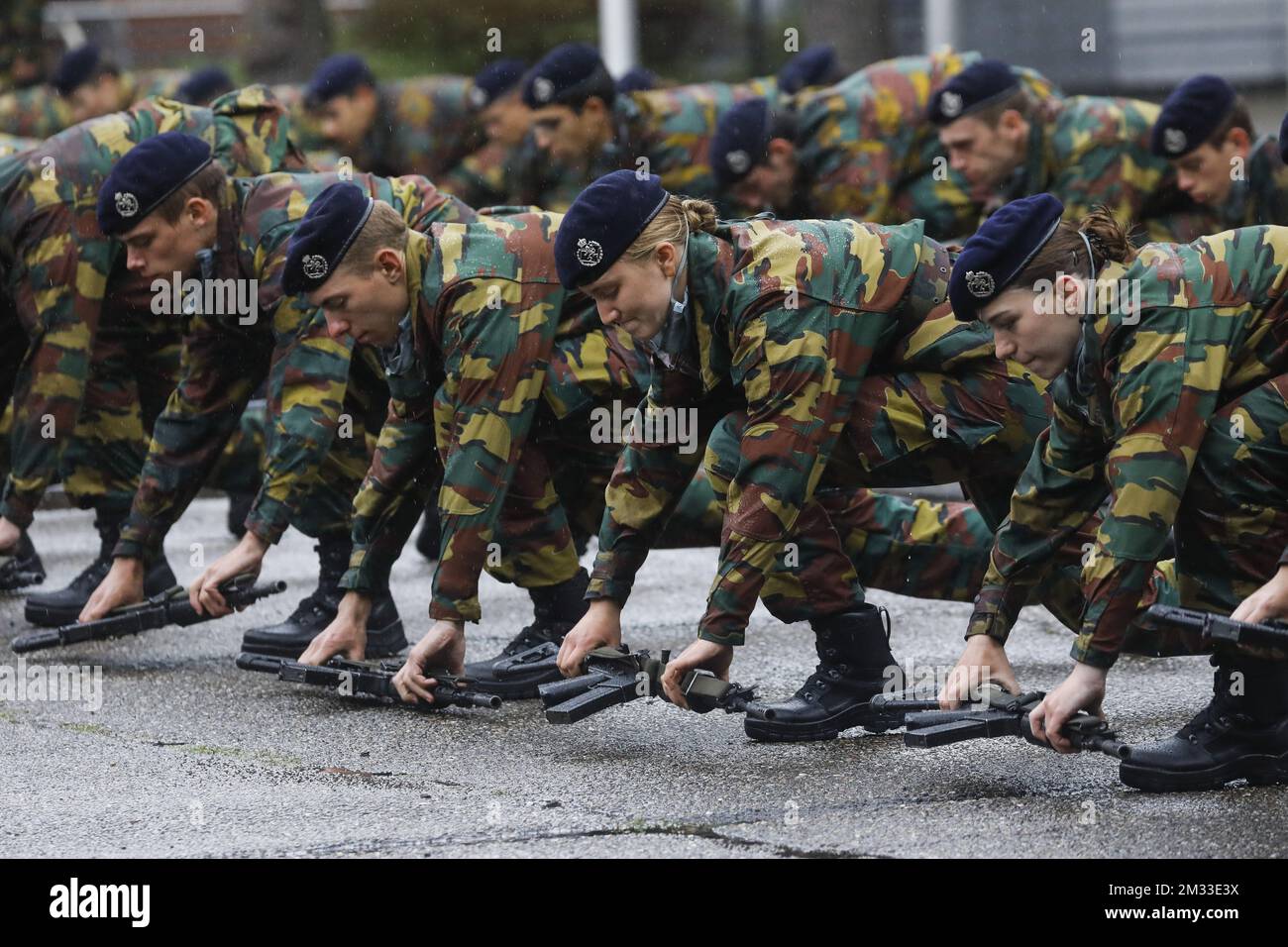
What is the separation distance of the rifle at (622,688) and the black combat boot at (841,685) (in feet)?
0.42

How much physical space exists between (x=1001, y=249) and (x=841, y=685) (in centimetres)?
131

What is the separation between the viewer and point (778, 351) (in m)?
4.54

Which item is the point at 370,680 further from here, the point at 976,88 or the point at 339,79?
the point at 339,79

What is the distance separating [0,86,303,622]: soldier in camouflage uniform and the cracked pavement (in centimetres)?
70

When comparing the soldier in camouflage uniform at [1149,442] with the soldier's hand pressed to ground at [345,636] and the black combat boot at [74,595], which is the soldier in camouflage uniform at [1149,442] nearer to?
the soldier's hand pressed to ground at [345,636]

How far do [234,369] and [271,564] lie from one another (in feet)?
5.44

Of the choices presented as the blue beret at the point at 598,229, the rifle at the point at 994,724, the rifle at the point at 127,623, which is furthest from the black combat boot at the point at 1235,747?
the rifle at the point at 127,623

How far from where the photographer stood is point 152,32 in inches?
859

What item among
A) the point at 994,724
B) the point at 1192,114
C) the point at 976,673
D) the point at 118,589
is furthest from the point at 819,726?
the point at 1192,114

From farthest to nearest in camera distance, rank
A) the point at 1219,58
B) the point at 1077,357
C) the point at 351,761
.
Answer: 1. the point at 1219,58
2. the point at 351,761
3. the point at 1077,357

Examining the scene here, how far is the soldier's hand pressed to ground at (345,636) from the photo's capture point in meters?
5.37
